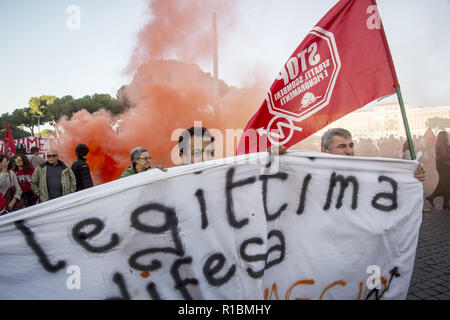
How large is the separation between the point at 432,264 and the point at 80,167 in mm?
5532

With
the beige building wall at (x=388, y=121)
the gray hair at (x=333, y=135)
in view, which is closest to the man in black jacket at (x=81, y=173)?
the gray hair at (x=333, y=135)

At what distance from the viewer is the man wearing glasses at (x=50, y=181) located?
4711 mm

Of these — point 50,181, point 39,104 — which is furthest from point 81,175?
point 39,104

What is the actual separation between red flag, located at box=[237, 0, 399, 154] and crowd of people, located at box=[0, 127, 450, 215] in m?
0.40

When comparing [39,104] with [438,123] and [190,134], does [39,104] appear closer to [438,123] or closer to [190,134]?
[438,123]

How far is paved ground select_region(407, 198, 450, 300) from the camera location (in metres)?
2.92

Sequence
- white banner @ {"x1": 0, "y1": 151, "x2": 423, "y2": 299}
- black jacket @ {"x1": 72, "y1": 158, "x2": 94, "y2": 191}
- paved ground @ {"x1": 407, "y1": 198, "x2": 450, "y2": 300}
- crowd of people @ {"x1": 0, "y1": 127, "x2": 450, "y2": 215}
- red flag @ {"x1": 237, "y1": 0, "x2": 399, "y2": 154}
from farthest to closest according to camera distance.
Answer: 1. black jacket @ {"x1": 72, "y1": 158, "x2": 94, "y2": 191}
2. paved ground @ {"x1": 407, "y1": 198, "x2": 450, "y2": 300}
3. crowd of people @ {"x1": 0, "y1": 127, "x2": 450, "y2": 215}
4. red flag @ {"x1": 237, "y1": 0, "x2": 399, "y2": 154}
5. white banner @ {"x1": 0, "y1": 151, "x2": 423, "y2": 299}

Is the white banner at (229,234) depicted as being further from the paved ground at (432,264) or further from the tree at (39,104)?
the tree at (39,104)

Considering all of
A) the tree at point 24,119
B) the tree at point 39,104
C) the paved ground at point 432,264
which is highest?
the tree at point 39,104

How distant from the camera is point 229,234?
191 centimetres

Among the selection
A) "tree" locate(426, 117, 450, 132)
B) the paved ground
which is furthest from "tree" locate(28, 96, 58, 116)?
the paved ground

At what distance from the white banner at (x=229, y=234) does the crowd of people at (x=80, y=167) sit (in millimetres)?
290

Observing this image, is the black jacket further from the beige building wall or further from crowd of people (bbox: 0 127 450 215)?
the beige building wall
